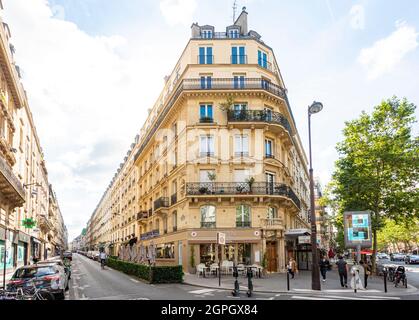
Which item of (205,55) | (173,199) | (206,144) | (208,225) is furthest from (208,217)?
(205,55)

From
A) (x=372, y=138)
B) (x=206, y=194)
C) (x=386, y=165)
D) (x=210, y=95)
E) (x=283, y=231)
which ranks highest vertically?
(x=210, y=95)

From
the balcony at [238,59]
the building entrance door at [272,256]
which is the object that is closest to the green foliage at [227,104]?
the balcony at [238,59]

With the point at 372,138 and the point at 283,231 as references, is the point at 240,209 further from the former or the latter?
the point at 372,138

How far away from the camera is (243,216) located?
35.6m

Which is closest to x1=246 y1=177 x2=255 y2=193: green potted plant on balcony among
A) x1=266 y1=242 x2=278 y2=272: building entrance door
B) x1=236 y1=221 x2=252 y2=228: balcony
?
x1=236 y1=221 x2=252 y2=228: balcony

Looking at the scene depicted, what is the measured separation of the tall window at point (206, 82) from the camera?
124ft

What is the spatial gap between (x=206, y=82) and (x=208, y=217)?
12.4m

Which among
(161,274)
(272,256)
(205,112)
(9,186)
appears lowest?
(272,256)

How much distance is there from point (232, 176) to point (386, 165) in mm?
13513

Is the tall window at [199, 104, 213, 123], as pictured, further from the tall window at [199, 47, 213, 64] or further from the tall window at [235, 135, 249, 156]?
the tall window at [199, 47, 213, 64]

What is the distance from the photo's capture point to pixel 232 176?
36094 millimetres

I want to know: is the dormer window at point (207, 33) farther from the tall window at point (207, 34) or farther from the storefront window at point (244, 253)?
the storefront window at point (244, 253)

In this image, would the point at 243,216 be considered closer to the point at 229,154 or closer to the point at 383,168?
the point at 229,154
